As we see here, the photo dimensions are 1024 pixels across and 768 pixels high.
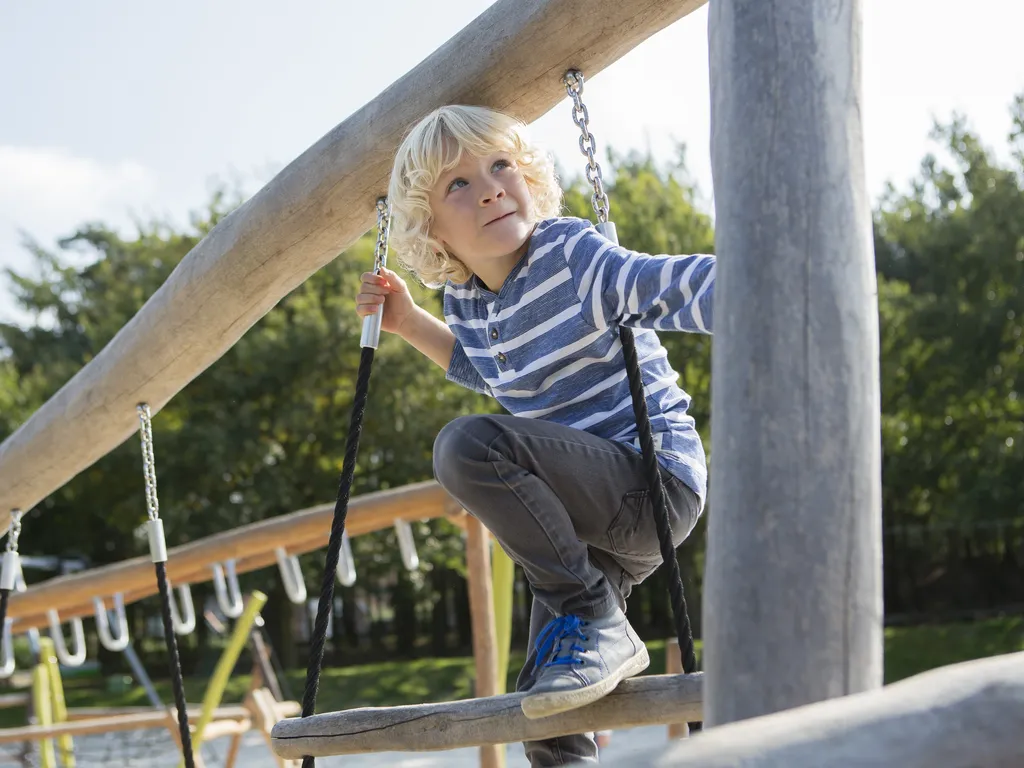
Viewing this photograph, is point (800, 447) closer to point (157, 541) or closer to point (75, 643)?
point (157, 541)

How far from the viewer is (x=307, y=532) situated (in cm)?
498

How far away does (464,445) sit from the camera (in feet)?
6.53

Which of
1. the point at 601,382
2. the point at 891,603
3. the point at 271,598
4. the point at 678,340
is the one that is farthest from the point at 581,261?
the point at 891,603

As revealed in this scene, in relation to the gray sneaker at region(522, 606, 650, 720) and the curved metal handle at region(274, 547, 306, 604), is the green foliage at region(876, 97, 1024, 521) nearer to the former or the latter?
the curved metal handle at region(274, 547, 306, 604)

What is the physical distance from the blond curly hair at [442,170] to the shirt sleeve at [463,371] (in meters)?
0.21

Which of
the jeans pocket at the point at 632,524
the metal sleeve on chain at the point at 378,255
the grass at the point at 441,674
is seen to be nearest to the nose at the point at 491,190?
the metal sleeve on chain at the point at 378,255

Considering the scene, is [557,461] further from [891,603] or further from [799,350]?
[891,603]

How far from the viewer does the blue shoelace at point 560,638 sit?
73.4 inches

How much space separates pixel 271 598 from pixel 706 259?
650 inches

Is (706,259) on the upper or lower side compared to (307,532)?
upper

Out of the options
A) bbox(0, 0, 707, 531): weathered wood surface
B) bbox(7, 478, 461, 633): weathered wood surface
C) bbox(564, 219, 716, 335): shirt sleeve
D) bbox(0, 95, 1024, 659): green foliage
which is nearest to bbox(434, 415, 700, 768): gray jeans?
bbox(564, 219, 716, 335): shirt sleeve

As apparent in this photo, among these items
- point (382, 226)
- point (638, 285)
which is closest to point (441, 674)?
point (382, 226)

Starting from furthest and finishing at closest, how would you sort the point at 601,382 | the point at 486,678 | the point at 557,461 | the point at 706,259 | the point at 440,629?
the point at 440,629 → the point at 486,678 → the point at 601,382 → the point at 557,461 → the point at 706,259

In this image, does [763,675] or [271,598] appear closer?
[763,675]
